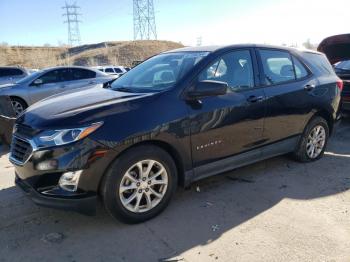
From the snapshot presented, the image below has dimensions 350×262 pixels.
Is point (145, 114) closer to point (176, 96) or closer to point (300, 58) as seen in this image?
point (176, 96)

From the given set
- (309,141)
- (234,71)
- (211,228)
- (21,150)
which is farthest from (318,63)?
(21,150)

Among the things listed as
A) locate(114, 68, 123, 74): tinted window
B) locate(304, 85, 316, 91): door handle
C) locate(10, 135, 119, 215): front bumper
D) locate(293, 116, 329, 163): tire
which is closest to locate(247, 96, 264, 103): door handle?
locate(304, 85, 316, 91): door handle

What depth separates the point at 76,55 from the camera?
57188 mm

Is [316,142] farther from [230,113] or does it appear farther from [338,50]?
[338,50]

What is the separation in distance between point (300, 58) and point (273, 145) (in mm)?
1361

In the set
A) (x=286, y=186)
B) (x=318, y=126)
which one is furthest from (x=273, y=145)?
(x=318, y=126)

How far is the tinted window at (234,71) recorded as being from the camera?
409cm

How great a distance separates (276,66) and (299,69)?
52 centimetres

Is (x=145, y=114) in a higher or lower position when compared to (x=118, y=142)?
higher

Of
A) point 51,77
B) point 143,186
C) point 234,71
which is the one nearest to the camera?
point 143,186

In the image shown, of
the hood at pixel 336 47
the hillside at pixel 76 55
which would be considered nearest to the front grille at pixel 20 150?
the hood at pixel 336 47

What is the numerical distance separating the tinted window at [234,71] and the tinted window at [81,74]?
7434 millimetres

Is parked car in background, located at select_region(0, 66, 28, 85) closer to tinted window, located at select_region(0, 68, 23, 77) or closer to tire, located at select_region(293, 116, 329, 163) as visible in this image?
tinted window, located at select_region(0, 68, 23, 77)

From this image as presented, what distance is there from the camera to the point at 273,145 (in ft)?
15.7
